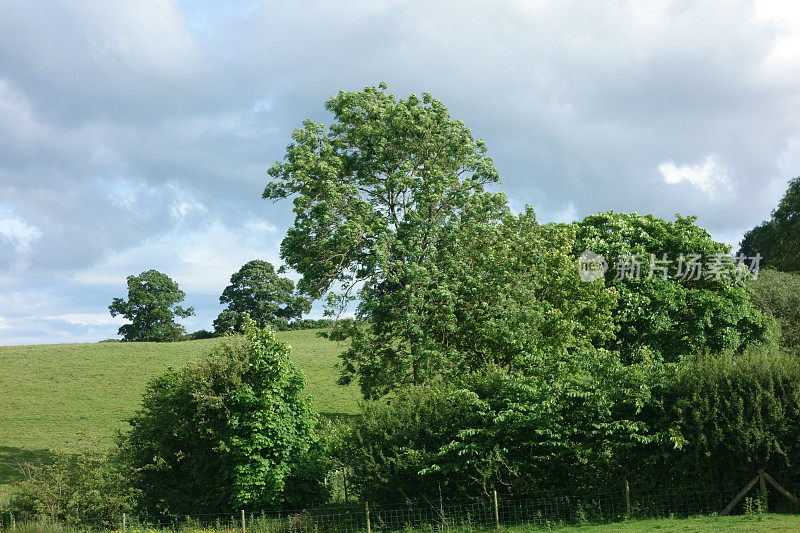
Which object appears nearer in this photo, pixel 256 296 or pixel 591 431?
pixel 591 431

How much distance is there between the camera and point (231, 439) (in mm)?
20797

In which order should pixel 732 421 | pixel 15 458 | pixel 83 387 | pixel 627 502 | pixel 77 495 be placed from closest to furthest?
pixel 732 421 → pixel 627 502 → pixel 77 495 → pixel 15 458 → pixel 83 387

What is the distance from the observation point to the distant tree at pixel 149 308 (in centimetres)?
8194

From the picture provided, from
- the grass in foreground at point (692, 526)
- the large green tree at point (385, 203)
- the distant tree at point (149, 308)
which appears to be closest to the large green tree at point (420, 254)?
the large green tree at point (385, 203)

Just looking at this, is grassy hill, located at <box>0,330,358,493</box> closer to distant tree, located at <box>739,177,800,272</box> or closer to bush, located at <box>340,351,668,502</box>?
bush, located at <box>340,351,668,502</box>

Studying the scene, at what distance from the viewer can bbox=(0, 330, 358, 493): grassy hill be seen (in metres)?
41.2

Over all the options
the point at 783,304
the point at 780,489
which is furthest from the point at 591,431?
the point at 783,304

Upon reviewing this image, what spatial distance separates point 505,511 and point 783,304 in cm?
3397

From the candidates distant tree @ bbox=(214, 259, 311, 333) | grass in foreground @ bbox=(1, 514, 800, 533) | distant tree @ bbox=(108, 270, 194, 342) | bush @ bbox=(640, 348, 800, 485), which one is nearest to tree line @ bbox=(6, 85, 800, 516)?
bush @ bbox=(640, 348, 800, 485)

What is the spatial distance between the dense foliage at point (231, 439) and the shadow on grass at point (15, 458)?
15091 millimetres

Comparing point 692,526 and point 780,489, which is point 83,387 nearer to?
point 692,526

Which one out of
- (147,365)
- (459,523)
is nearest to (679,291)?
(459,523)

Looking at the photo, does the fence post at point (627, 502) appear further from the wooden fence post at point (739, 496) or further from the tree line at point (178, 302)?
the tree line at point (178, 302)

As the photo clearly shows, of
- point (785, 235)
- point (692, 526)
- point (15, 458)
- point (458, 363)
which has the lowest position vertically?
point (692, 526)
